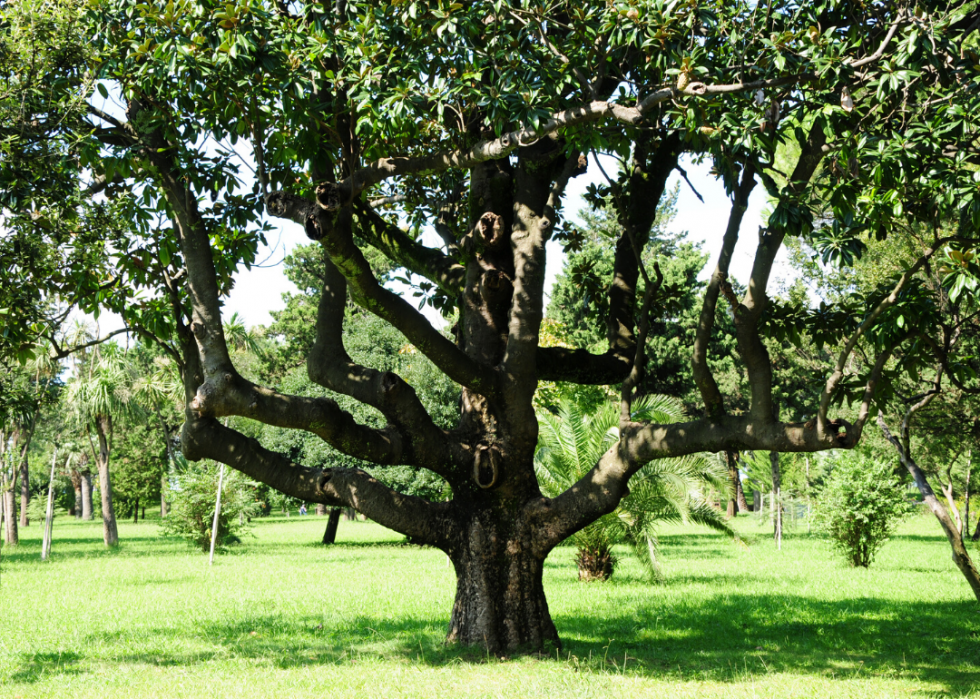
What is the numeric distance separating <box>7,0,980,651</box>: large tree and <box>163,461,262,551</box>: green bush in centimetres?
1471

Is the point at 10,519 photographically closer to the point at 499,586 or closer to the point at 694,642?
the point at 499,586

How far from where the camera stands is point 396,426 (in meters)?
7.88

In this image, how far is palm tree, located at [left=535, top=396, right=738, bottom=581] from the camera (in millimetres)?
15414

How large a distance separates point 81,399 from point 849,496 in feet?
71.6

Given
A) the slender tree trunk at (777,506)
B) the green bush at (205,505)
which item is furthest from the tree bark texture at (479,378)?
the slender tree trunk at (777,506)

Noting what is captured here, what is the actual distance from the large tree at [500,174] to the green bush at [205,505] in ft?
48.2

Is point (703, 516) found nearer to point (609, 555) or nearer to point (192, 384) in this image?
point (609, 555)

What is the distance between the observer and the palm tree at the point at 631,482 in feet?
50.6

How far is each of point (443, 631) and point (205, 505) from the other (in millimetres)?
15242

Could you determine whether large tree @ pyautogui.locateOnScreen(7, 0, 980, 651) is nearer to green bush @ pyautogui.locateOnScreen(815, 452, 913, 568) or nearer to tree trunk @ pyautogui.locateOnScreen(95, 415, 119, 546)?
green bush @ pyautogui.locateOnScreen(815, 452, 913, 568)

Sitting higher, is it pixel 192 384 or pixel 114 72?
pixel 114 72

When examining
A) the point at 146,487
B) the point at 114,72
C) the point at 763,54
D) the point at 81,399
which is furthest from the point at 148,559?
the point at 146,487

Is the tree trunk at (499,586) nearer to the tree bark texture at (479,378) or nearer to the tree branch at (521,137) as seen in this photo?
the tree bark texture at (479,378)

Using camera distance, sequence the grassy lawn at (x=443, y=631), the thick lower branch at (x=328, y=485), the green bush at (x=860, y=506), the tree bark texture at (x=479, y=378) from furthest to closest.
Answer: the green bush at (x=860, y=506) < the thick lower branch at (x=328, y=485) < the grassy lawn at (x=443, y=631) < the tree bark texture at (x=479, y=378)
